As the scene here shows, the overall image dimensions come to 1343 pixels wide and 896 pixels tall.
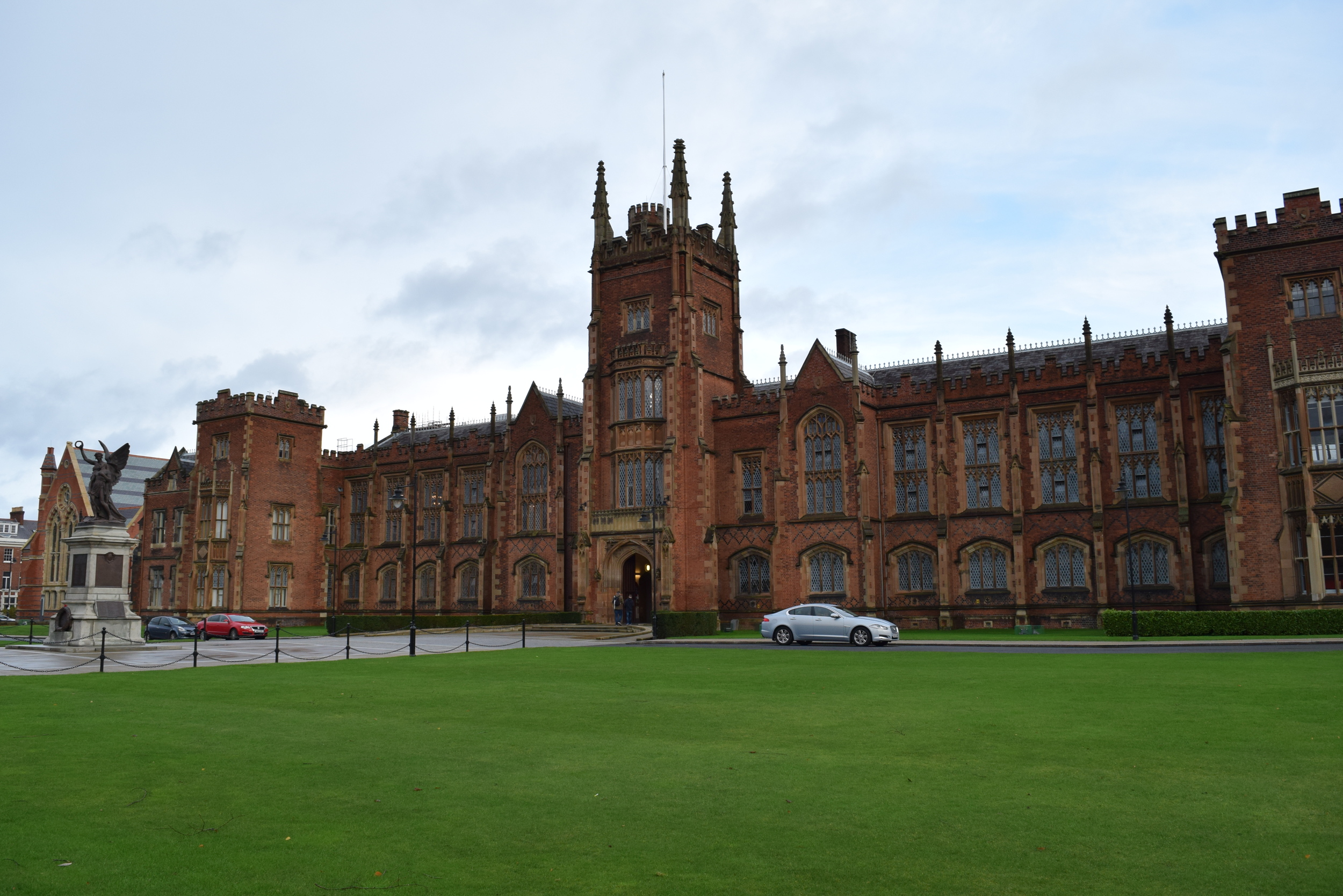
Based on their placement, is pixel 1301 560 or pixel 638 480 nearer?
pixel 1301 560

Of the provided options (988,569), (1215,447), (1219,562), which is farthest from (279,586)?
(1215,447)

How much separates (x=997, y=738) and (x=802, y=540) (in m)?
35.3

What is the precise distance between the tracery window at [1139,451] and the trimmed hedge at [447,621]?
2552 centimetres

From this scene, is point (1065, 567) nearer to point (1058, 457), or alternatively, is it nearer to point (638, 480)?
point (1058, 457)

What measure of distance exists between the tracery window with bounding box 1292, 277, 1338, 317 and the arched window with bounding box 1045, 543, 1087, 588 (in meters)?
12.1

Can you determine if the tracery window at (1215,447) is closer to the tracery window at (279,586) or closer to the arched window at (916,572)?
the arched window at (916,572)

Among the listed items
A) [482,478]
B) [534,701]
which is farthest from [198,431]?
[534,701]

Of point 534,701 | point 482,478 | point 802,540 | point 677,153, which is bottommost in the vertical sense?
point 534,701

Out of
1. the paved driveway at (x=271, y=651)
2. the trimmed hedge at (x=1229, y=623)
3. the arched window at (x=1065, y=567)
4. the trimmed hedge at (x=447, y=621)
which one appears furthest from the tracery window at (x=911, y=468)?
the trimmed hedge at (x=447, y=621)

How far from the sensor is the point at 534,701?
1655cm

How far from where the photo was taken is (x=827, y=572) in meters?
46.8

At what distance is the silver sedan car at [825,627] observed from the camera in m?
32.4

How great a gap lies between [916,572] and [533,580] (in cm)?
2093

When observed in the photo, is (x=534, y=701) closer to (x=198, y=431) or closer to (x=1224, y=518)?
(x=1224, y=518)
